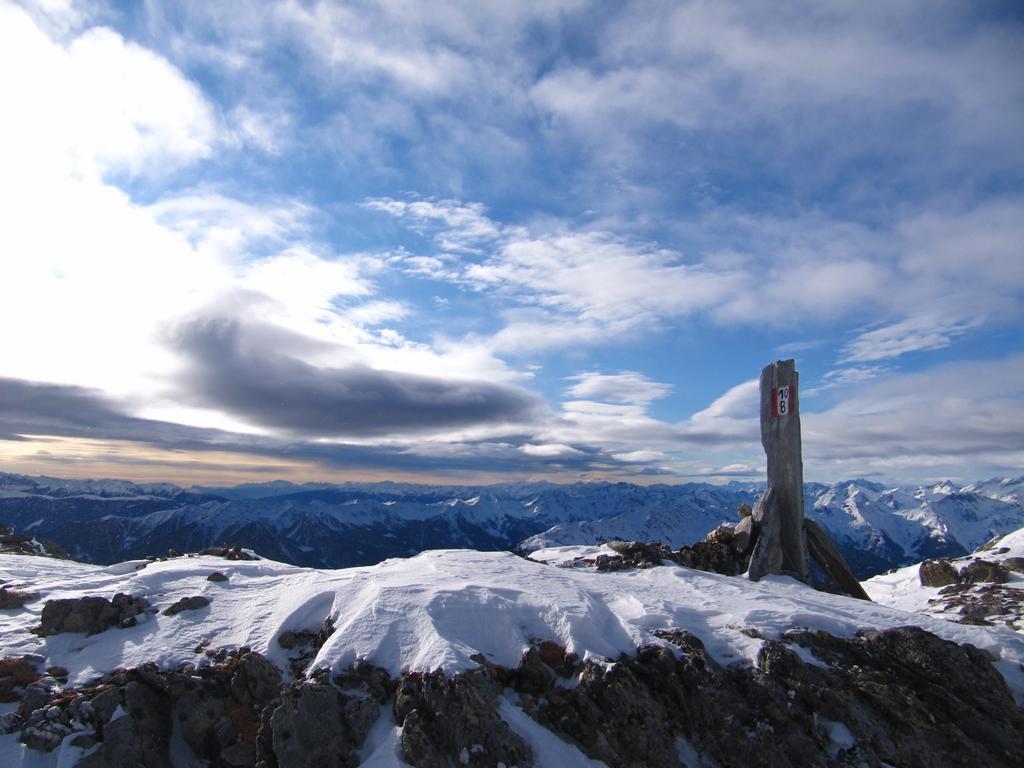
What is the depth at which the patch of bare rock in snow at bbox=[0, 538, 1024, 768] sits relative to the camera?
1161 cm

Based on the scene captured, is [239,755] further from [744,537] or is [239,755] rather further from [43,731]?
[744,537]

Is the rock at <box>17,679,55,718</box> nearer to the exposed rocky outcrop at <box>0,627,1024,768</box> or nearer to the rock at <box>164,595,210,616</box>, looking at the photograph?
the exposed rocky outcrop at <box>0,627,1024,768</box>

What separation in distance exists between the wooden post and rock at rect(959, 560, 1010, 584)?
108 feet

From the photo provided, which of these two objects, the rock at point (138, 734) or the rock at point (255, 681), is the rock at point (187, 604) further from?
the rock at point (255, 681)

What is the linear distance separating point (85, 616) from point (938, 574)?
62640 mm

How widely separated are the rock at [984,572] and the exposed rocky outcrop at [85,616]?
191 feet

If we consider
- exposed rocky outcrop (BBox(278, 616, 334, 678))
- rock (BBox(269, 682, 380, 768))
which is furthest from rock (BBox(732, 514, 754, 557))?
rock (BBox(269, 682, 380, 768))

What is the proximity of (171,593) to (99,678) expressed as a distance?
497 centimetres

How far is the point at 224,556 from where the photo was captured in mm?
27094

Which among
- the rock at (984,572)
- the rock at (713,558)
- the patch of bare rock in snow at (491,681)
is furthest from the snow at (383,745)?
the rock at (984,572)

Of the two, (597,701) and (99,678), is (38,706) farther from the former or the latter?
(597,701)

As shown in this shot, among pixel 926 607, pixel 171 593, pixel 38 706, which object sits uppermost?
pixel 171 593

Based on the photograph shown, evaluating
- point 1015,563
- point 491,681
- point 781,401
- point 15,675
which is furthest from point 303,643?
point 1015,563

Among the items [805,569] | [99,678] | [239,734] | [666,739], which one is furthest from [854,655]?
[99,678]
